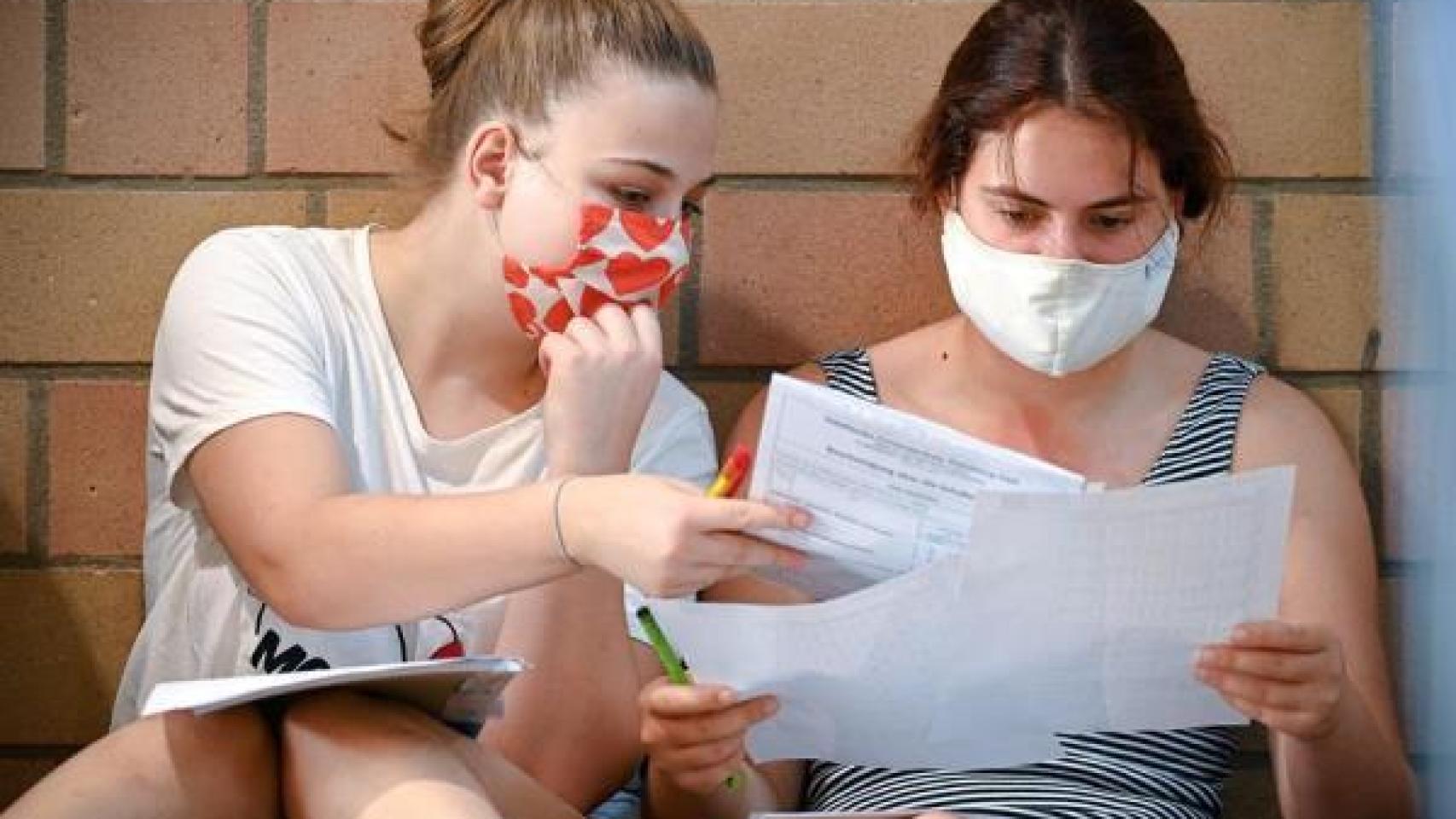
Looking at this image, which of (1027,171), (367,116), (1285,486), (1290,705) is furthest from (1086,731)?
(367,116)

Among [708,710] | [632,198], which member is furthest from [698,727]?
[632,198]

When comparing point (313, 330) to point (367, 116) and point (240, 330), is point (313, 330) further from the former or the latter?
point (367, 116)

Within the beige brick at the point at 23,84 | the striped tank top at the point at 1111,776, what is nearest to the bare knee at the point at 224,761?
the striped tank top at the point at 1111,776

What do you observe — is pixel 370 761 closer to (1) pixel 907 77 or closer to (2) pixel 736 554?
(2) pixel 736 554

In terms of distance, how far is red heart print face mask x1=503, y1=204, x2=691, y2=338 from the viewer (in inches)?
67.8

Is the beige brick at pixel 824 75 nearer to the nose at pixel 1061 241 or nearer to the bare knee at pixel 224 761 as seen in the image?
the nose at pixel 1061 241

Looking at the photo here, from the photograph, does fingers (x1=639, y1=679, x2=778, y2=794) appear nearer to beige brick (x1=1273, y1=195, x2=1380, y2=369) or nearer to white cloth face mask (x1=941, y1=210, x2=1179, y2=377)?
white cloth face mask (x1=941, y1=210, x2=1179, y2=377)

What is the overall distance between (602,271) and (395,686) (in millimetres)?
440

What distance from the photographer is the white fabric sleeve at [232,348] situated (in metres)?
1.65

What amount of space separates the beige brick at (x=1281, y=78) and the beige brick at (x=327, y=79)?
76 centimetres

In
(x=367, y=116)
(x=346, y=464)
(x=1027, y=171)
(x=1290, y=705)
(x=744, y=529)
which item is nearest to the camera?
(x=744, y=529)

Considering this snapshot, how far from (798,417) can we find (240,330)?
0.52 meters

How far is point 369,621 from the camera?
1.56 m

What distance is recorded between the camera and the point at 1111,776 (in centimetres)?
174
